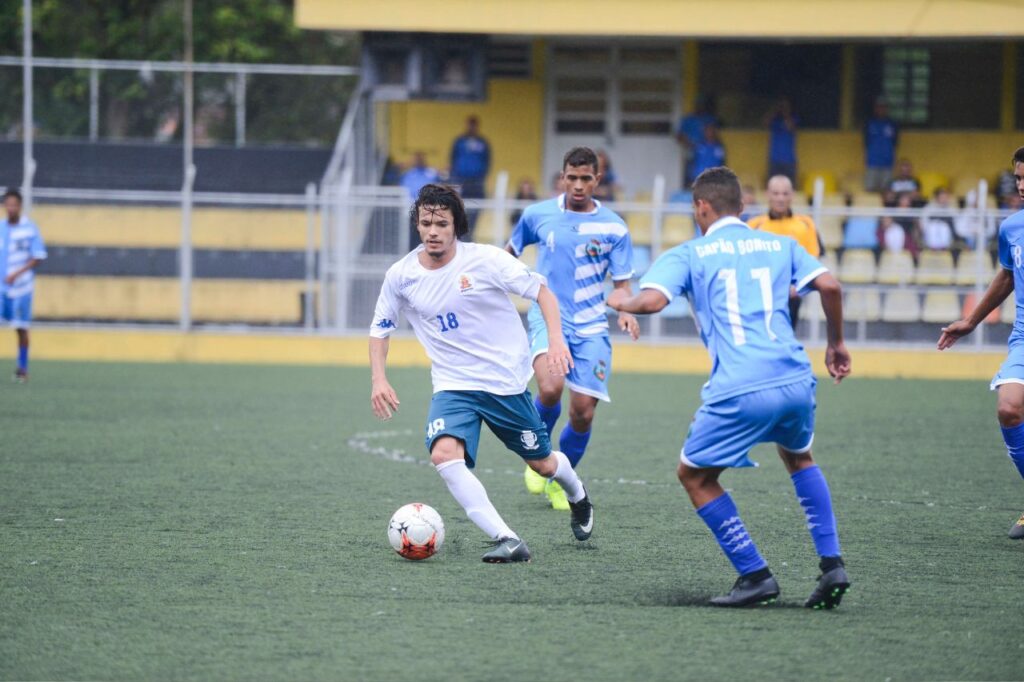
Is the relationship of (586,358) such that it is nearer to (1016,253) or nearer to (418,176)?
(1016,253)

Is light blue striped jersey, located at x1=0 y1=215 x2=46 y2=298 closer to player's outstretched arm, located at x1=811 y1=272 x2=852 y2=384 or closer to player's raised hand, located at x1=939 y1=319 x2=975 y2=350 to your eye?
player's raised hand, located at x1=939 y1=319 x2=975 y2=350

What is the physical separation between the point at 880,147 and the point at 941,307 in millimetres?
4748

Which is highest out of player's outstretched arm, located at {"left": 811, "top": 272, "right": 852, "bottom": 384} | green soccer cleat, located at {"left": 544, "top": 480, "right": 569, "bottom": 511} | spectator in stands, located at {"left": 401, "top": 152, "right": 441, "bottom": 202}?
spectator in stands, located at {"left": 401, "top": 152, "right": 441, "bottom": 202}

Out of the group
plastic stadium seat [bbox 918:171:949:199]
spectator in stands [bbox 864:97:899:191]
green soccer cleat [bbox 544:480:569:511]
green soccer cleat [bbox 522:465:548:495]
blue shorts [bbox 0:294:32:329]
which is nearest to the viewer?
green soccer cleat [bbox 544:480:569:511]

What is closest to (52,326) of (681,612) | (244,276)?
(244,276)

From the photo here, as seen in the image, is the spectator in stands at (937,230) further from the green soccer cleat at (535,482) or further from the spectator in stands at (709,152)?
the green soccer cleat at (535,482)

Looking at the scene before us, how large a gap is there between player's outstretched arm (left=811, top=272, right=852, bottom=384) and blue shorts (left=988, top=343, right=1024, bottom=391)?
6.55 feet

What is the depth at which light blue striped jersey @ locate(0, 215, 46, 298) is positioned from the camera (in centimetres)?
1555

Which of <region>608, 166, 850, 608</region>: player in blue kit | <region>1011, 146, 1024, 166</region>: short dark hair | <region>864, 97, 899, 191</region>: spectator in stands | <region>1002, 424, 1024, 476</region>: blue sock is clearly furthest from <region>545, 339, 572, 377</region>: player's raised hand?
<region>864, 97, 899, 191</region>: spectator in stands

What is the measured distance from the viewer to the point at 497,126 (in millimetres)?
22828

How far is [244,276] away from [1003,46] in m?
12.7

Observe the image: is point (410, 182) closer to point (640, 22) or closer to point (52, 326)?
point (640, 22)

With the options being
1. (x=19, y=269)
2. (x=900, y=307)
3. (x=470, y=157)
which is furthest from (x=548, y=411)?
(x=470, y=157)

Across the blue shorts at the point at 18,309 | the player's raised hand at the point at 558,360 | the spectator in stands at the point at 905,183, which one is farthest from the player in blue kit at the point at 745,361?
the spectator in stands at the point at 905,183
